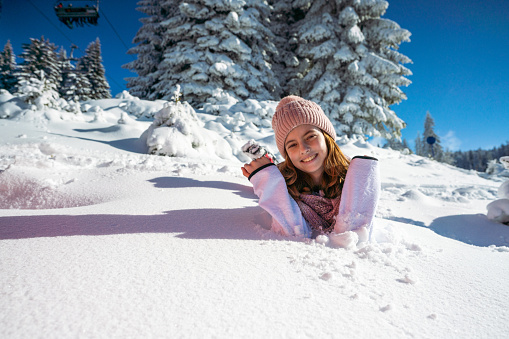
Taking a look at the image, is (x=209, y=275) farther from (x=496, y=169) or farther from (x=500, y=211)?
(x=496, y=169)

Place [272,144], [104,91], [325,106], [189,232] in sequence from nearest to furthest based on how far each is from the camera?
1. [189,232]
2. [272,144]
3. [325,106]
4. [104,91]

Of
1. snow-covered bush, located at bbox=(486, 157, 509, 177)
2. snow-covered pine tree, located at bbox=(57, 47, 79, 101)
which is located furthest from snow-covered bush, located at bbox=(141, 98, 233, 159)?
snow-covered pine tree, located at bbox=(57, 47, 79, 101)

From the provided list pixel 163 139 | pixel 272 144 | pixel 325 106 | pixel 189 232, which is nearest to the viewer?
pixel 189 232

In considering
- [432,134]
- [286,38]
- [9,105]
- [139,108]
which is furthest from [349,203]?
[432,134]

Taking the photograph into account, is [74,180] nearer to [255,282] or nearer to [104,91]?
[255,282]

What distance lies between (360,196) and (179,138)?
3568 millimetres

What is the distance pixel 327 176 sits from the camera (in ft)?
4.79

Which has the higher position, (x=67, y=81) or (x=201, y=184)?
(x=67, y=81)

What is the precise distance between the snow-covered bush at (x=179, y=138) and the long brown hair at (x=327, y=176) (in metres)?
2.92

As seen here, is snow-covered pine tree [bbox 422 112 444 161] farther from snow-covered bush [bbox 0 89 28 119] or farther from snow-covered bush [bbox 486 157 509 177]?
snow-covered bush [bbox 0 89 28 119]

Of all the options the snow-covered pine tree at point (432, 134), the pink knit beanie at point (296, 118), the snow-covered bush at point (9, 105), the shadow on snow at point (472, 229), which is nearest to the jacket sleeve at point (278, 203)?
the pink knit beanie at point (296, 118)

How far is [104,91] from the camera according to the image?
23000 millimetres

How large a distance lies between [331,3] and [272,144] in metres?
9.21

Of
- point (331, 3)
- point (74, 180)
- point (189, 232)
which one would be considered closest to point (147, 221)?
point (189, 232)
